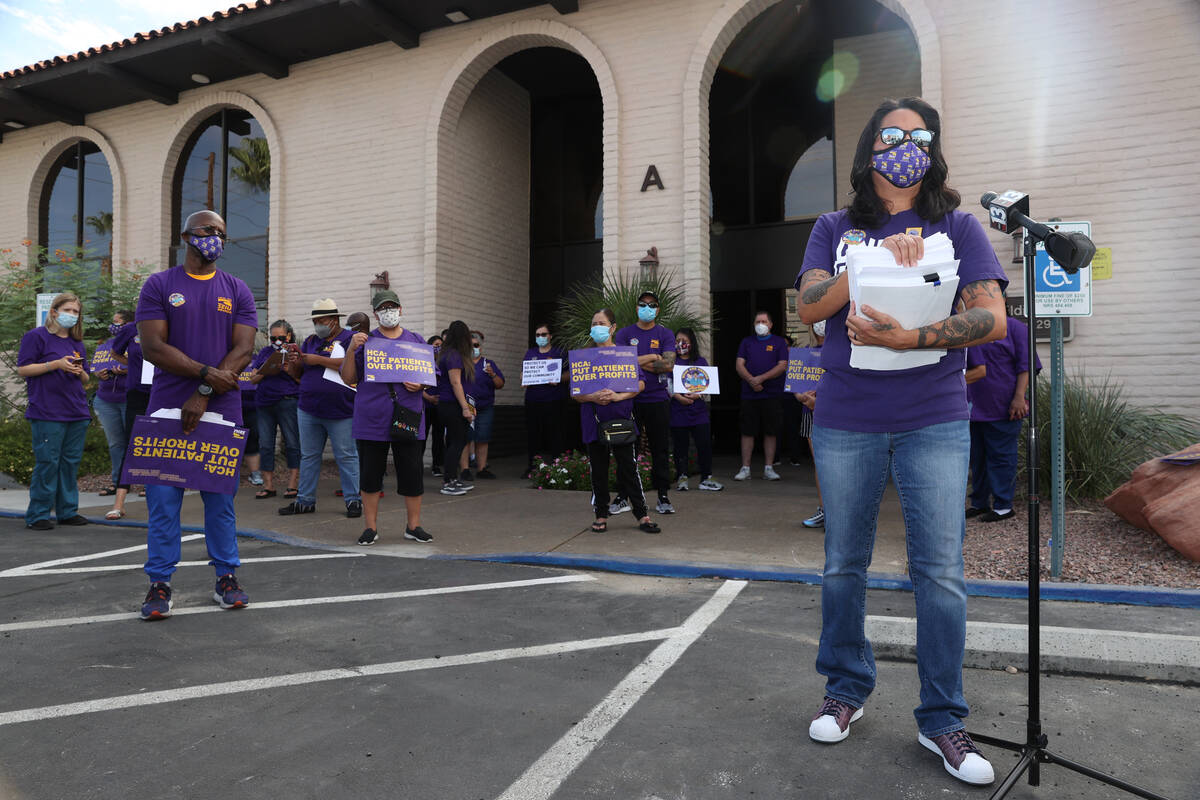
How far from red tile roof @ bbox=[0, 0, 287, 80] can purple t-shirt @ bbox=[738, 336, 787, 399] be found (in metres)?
8.92

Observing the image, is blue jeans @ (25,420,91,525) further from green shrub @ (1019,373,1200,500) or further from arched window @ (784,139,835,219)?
arched window @ (784,139,835,219)

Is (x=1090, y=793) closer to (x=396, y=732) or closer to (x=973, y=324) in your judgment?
(x=973, y=324)

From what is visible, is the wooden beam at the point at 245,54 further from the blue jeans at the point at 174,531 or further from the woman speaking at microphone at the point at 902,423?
the woman speaking at microphone at the point at 902,423

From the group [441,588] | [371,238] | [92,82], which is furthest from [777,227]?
[92,82]

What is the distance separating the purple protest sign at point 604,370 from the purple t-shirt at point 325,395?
2.42 metres

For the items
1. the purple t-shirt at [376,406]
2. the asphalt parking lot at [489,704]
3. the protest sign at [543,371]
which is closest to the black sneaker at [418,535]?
the purple t-shirt at [376,406]

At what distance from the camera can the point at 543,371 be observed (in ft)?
33.5

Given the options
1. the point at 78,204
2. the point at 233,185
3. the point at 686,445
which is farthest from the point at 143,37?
the point at 686,445

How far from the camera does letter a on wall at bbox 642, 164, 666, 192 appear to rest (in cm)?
1090

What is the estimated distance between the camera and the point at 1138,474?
560 cm

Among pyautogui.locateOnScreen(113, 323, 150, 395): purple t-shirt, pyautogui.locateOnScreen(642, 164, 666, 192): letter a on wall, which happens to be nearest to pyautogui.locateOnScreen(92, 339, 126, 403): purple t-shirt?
pyautogui.locateOnScreen(113, 323, 150, 395): purple t-shirt

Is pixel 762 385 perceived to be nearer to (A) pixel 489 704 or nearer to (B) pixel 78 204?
(A) pixel 489 704

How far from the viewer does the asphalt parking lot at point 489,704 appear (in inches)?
94.3

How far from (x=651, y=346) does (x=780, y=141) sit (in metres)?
7.74
